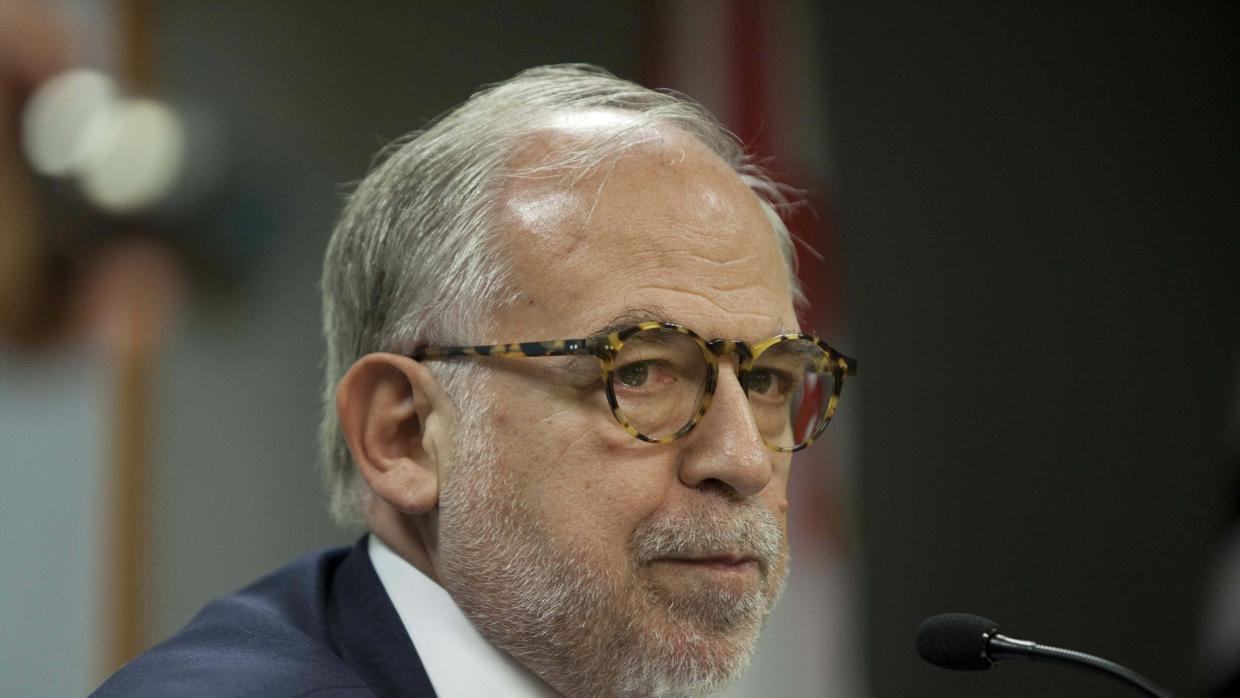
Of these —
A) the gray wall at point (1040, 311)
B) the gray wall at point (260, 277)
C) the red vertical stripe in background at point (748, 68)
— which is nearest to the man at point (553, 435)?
the gray wall at point (260, 277)

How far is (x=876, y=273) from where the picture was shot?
13.2 ft

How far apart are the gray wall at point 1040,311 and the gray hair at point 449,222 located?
6.83 feet

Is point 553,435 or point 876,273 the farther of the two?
point 876,273

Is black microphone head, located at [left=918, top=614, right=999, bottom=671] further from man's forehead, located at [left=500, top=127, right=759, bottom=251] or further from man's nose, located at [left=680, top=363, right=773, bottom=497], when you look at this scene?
man's forehead, located at [left=500, top=127, right=759, bottom=251]

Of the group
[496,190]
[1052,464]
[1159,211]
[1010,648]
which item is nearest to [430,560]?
[496,190]

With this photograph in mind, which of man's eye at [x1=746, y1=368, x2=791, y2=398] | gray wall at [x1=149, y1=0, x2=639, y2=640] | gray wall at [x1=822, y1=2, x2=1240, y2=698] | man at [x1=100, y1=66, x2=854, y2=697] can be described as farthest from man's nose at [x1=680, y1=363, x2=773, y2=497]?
gray wall at [x1=822, y1=2, x2=1240, y2=698]

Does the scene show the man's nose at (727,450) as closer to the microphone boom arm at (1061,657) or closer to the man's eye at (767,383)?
the man's eye at (767,383)

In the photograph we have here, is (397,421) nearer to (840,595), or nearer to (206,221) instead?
(206,221)

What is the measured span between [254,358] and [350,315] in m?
1.24

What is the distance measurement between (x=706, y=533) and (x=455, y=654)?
1.26ft

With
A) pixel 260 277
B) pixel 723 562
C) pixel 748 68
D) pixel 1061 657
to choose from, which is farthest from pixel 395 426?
pixel 748 68

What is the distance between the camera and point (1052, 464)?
13.3 ft

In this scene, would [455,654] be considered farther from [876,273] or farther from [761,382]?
[876,273]

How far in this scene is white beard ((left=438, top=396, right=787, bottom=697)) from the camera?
1598mm
